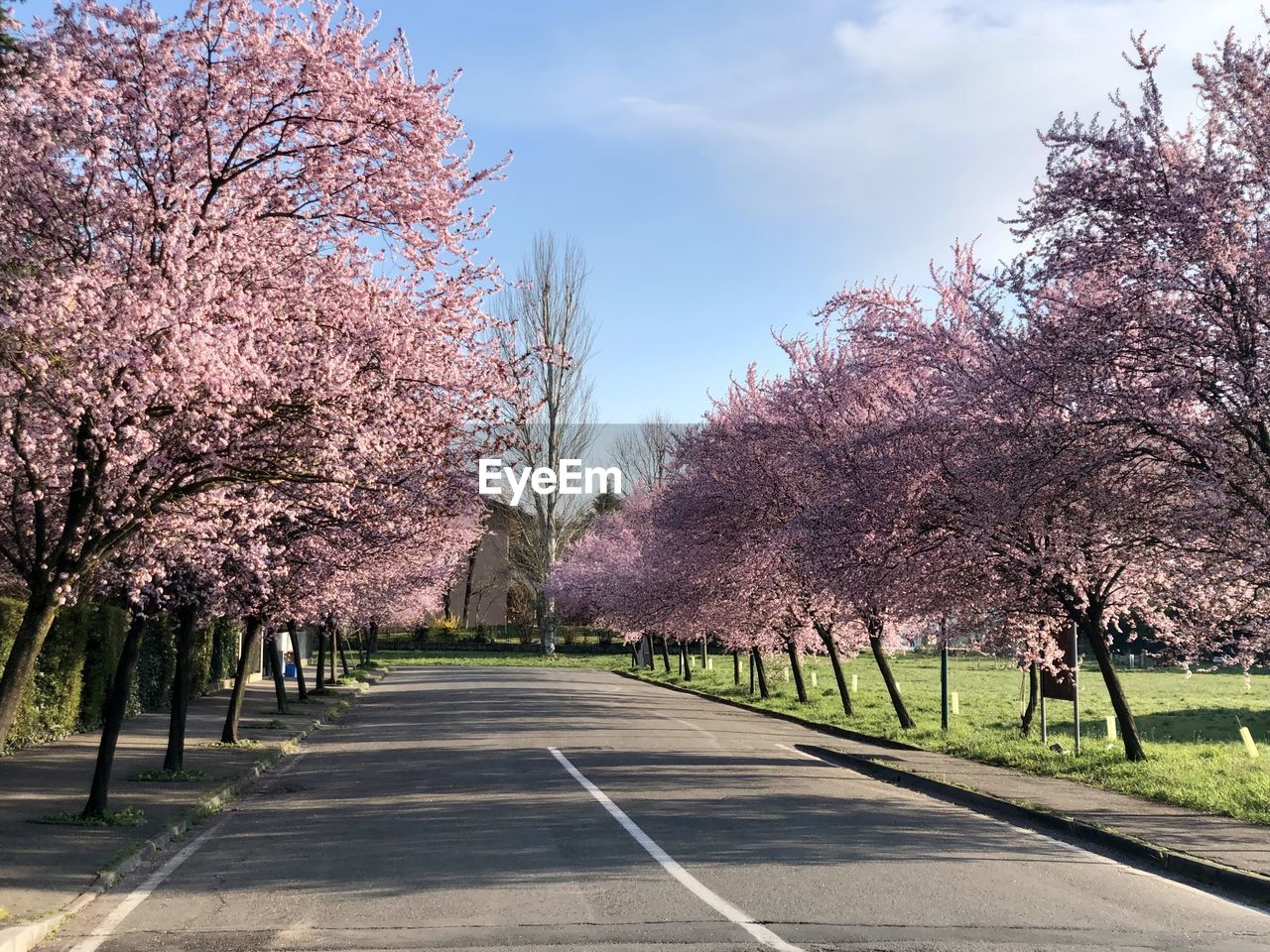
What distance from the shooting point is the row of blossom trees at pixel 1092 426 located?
469 inches

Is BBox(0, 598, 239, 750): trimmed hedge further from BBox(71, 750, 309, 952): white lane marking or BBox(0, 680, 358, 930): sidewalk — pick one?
BBox(71, 750, 309, 952): white lane marking

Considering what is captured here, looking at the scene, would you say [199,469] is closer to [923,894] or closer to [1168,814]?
[923,894]

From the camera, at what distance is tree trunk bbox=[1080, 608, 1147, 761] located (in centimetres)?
1736

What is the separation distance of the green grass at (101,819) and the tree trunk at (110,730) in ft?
0.23

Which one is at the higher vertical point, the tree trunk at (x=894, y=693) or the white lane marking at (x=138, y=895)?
the tree trunk at (x=894, y=693)

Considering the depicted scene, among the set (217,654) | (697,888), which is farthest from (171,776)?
(217,654)

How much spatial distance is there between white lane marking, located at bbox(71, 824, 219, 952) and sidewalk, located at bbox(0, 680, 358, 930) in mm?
349

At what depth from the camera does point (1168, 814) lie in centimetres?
1273

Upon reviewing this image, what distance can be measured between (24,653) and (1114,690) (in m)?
14.2

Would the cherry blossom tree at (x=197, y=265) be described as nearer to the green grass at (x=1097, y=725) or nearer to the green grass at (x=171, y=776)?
the green grass at (x=171, y=776)

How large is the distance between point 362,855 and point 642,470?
68633 mm

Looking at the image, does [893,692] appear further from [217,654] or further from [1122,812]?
[217,654]

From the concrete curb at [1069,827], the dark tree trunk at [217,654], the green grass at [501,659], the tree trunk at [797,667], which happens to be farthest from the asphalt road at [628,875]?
the green grass at [501,659]

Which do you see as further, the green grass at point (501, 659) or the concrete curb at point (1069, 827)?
the green grass at point (501, 659)
